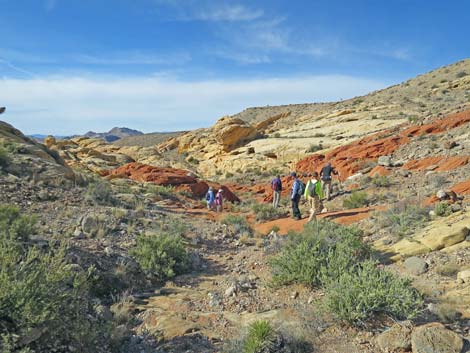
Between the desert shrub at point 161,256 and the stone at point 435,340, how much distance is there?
4180 mm

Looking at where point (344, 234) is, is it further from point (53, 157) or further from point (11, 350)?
point (53, 157)

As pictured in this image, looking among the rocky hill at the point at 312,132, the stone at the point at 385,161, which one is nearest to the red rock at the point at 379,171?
the stone at the point at 385,161

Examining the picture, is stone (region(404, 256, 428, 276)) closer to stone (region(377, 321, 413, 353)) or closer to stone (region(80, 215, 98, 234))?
stone (region(377, 321, 413, 353))

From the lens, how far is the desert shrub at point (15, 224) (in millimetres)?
6223

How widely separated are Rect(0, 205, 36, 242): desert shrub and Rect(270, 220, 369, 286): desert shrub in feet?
14.0

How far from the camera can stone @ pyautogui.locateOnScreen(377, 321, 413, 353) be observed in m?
4.15

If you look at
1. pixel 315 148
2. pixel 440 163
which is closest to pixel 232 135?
pixel 315 148

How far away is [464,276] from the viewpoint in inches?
215

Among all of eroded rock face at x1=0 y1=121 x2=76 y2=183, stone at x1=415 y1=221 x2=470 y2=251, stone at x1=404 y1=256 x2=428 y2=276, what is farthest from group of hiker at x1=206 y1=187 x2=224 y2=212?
stone at x1=404 y1=256 x2=428 y2=276

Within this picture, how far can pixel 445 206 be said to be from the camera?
8273 millimetres

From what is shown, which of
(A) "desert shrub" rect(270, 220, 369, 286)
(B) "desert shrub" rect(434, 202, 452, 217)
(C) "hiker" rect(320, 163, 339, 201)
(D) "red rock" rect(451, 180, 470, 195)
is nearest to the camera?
(A) "desert shrub" rect(270, 220, 369, 286)

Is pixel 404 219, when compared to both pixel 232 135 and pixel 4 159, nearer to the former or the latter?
pixel 4 159

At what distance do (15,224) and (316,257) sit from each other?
5.09m

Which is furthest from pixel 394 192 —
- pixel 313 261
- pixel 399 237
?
pixel 313 261
